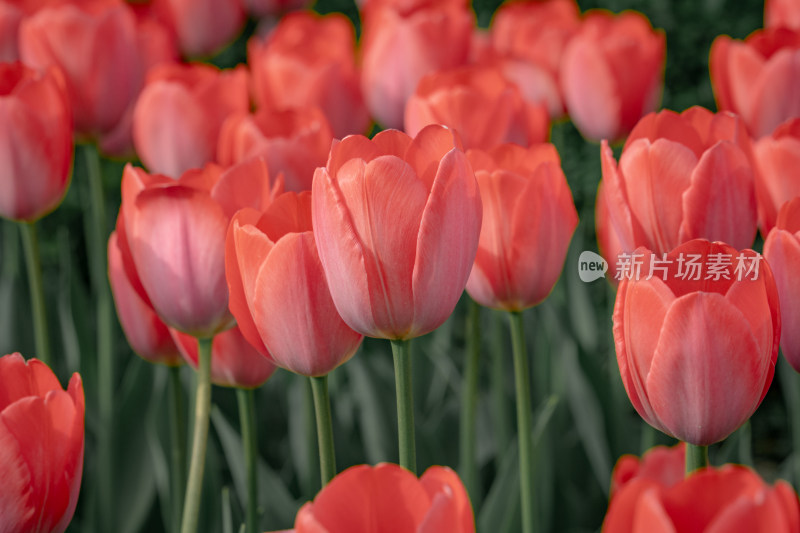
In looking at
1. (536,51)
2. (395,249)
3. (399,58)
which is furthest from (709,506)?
(536,51)

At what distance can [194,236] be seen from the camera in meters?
0.71

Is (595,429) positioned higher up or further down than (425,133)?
further down

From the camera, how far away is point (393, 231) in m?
0.57

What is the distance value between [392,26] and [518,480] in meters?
0.64

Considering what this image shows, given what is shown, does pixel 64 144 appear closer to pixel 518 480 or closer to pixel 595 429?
pixel 518 480

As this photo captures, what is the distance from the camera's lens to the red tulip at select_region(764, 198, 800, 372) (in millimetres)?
587

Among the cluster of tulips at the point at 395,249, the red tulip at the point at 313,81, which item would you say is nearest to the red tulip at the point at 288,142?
the cluster of tulips at the point at 395,249

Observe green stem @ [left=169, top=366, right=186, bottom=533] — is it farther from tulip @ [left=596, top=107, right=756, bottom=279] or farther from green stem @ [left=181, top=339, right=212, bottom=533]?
tulip @ [left=596, top=107, right=756, bottom=279]

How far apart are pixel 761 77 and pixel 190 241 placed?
27.0 inches

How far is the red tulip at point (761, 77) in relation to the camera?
108 cm

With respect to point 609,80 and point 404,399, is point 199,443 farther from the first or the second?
point 609,80

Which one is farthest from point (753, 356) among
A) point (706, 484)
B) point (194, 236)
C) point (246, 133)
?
point (246, 133)

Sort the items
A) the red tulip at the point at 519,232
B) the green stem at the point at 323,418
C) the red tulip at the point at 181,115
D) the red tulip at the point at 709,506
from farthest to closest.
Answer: the red tulip at the point at 181,115 < the red tulip at the point at 519,232 < the green stem at the point at 323,418 < the red tulip at the point at 709,506

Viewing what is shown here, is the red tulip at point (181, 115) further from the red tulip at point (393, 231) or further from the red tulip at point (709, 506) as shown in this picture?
the red tulip at point (709, 506)
